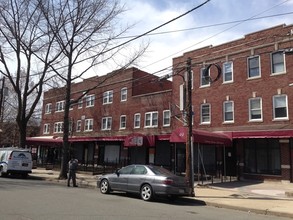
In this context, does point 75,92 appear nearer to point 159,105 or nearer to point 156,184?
point 159,105

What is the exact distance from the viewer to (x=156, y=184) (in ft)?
49.3

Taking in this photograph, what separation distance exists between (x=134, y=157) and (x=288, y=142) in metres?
16.4

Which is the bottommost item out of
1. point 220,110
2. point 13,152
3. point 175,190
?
point 175,190

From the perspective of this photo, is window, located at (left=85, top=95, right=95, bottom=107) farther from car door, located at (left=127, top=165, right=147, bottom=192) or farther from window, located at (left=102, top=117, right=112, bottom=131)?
car door, located at (left=127, top=165, right=147, bottom=192)

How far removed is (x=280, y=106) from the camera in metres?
24.7

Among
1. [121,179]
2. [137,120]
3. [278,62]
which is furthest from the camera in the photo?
[137,120]

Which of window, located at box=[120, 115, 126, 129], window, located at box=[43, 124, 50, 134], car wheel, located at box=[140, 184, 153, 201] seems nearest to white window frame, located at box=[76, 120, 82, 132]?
window, located at box=[43, 124, 50, 134]

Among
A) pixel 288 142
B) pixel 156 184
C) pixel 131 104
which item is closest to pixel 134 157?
pixel 131 104

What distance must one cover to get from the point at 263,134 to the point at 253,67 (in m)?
5.22

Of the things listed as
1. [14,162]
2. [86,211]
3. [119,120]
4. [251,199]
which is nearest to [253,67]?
[251,199]

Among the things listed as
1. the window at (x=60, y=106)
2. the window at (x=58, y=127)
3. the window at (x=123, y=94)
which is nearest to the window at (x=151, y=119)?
the window at (x=123, y=94)

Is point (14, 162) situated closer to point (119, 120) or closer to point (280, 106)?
point (119, 120)

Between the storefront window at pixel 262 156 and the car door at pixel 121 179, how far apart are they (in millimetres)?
12193

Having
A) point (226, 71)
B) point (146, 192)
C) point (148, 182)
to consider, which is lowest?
point (146, 192)
